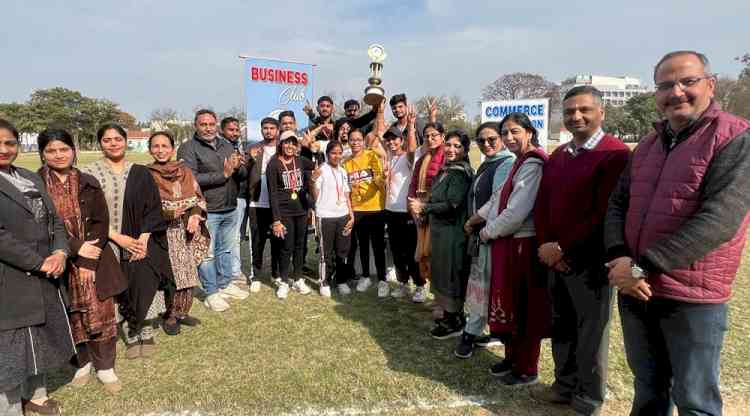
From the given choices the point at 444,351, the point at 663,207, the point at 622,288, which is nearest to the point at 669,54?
the point at 663,207

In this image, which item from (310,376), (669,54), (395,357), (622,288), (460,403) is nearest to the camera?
(669,54)

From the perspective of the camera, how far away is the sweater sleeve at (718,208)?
5.81 ft

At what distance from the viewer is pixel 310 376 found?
3.39 metres

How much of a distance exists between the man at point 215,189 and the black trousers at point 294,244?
62 cm

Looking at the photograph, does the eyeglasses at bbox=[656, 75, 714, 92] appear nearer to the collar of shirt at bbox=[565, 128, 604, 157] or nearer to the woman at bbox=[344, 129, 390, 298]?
the collar of shirt at bbox=[565, 128, 604, 157]

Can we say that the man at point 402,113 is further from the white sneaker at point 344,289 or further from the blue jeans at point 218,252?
the blue jeans at point 218,252

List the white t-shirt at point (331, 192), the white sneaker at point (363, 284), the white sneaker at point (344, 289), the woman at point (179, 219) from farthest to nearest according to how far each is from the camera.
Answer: the white sneaker at point (363, 284) < the white sneaker at point (344, 289) < the white t-shirt at point (331, 192) < the woman at point (179, 219)

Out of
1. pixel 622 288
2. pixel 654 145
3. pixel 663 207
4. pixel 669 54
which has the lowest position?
pixel 622 288

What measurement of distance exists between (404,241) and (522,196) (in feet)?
7.57

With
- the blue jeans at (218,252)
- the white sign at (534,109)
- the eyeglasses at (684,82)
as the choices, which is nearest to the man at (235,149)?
the blue jeans at (218,252)

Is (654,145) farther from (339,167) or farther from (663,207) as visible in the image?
(339,167)

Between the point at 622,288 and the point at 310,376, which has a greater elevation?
the point at 622,288

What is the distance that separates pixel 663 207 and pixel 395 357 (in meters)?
2.48

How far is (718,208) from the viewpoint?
178 cm
